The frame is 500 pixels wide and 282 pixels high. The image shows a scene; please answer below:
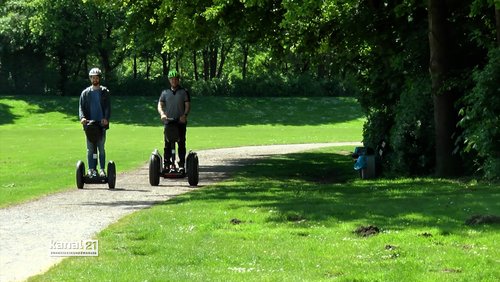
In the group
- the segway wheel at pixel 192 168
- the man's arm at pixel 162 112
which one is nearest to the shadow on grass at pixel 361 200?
the segway wheel at pixel 192 168

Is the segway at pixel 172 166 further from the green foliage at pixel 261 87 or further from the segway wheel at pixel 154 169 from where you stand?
the green foliage at pixel 261 87

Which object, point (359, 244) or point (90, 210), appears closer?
point (359, 244)

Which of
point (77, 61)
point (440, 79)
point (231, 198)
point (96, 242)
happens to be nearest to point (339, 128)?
point (77, 61)

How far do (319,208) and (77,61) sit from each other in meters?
70.0

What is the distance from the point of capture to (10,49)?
7750 cm

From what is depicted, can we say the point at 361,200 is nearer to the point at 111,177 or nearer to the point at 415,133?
the point at 111,177

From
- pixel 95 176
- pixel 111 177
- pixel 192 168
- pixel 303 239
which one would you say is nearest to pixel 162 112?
pixel 192 168

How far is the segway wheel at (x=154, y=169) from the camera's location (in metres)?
20.3

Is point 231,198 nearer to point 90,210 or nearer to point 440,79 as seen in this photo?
point 90,210

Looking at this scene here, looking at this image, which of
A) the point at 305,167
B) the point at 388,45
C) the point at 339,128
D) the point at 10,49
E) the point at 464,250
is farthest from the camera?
the point at 10,49

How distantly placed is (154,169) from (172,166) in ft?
→ 1.66

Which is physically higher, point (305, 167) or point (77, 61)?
point (77, 61)

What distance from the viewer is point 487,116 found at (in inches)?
768

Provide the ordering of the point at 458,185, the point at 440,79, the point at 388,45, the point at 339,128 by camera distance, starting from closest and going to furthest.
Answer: the point at 458,185, the point at 440,79, the point at 388,45, the point at 339,128
